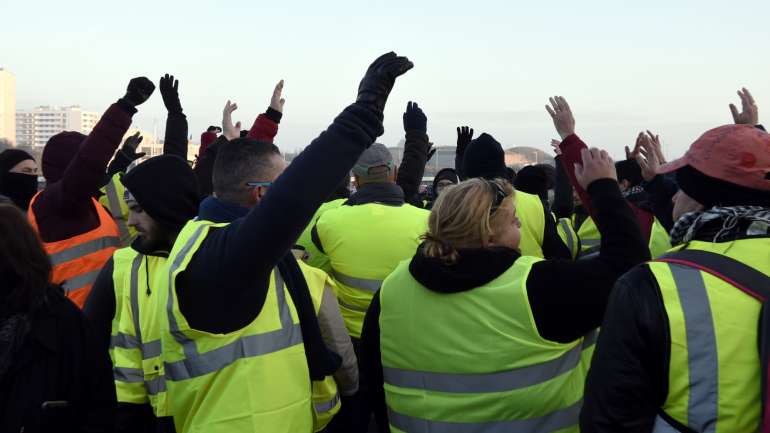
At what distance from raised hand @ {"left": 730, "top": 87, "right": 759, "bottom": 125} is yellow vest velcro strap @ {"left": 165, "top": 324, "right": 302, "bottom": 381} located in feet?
13.4

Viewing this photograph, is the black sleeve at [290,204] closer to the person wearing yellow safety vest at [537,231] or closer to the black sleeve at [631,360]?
the black sleeve at [631,360]

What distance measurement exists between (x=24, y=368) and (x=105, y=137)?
2.09 m

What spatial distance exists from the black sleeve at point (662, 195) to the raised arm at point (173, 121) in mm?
3270

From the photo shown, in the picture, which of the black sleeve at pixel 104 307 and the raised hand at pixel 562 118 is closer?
the black sleeve at pixel 104 307

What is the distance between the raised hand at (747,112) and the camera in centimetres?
491

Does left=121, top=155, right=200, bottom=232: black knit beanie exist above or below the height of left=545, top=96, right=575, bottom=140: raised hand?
below

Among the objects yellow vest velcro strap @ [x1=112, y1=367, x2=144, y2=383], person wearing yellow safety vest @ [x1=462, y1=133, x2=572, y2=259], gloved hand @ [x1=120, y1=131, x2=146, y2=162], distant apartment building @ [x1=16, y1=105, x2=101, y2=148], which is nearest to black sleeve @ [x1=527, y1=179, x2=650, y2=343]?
yellow vest velcro strap @ [x1=112, y1=367, x2=144, y2=383]

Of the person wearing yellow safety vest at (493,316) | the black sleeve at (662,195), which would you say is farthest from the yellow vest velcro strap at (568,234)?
the person wearing yellow safety vest at (493,316)

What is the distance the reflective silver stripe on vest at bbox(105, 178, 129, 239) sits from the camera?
553 cm

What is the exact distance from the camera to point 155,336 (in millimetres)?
2713

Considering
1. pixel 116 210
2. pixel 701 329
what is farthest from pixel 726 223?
pixel 116 210

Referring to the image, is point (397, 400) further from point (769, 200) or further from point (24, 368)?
point (769, 200)

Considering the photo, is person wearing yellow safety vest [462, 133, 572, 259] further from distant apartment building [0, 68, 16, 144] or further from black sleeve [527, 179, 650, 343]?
distant apartment building [0, 68, 16, 144]

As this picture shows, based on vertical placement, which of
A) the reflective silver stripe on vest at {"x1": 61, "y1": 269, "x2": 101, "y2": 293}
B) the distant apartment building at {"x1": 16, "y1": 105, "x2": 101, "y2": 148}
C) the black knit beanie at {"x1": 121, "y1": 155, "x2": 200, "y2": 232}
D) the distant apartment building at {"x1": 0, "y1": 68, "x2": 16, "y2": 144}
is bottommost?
the distant apartment building at {"x1": 16, "y1": 105, "x2": 101, "y2": 148}
